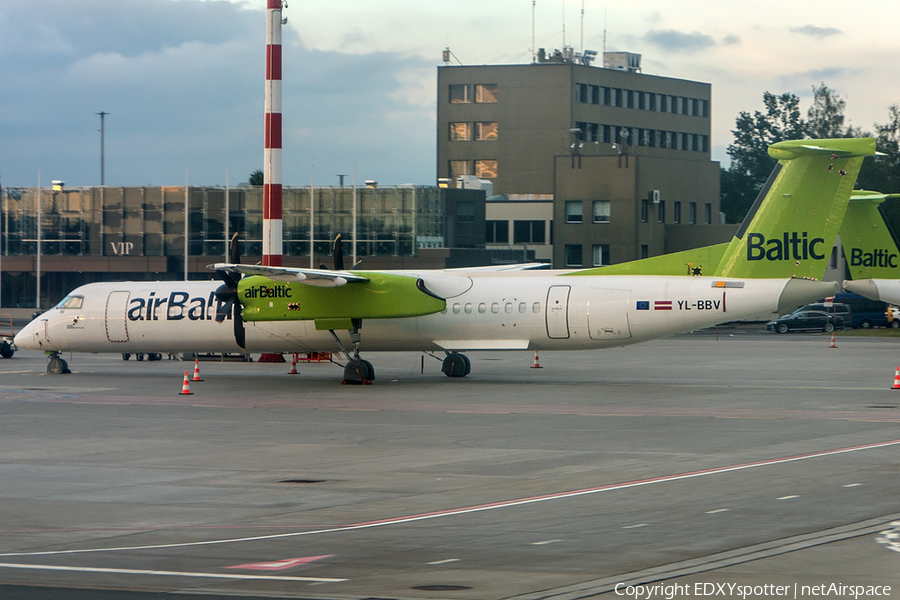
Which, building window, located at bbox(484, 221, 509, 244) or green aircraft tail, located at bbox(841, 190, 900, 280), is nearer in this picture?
green aircraft tail, located at bbox(841, 190, 900, 280)

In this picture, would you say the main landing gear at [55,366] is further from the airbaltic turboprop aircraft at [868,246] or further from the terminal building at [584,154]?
the terminal building at [584,154]

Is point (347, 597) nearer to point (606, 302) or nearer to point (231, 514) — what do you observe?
point (231, 514)

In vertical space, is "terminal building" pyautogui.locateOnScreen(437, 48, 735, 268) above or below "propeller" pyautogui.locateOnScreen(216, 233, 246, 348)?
above

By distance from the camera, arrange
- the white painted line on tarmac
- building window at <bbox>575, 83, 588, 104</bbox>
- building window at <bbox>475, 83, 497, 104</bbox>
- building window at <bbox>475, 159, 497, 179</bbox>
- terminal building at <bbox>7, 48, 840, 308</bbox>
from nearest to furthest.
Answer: the white painted line on tarmac, terminal building at <bbox>7, 48, 840, 308</bbox>, building window at <bbox>475, 83, 497, 104</bbox>, building window at <bbox>575, 83, 588, 104</bbox>, building window at <bbox>475, 159, 497, 179</bbox>

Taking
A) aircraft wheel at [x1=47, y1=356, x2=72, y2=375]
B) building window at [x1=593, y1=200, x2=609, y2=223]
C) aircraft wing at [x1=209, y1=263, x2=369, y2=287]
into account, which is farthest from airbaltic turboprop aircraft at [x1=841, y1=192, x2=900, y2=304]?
building window at [x1=593, y1=200, x2=609, y2=223]

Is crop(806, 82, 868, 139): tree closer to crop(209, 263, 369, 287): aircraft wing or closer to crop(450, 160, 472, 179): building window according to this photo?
crop(450, 160, 472, 179): building window

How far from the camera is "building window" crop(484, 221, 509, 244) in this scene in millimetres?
78500

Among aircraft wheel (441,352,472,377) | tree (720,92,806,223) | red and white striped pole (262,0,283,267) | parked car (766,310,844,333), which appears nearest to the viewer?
aircraft wheel (441,352,472,377)

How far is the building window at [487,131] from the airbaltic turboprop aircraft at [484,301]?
2372 inches

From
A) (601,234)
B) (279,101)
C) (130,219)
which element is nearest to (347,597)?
A: (279,101)

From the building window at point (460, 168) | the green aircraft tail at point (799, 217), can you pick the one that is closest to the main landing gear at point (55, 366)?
the green aircraft tail at point (799, 217)

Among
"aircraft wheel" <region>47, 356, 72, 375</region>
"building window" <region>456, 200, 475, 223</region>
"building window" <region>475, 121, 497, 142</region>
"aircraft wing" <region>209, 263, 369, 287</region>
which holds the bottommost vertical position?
"aircraft wheel" <region>47, 356, 72, 375</region>

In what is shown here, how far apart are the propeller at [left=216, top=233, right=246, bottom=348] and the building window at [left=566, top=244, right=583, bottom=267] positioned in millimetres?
47350

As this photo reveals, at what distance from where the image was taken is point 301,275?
2933 centimetres
